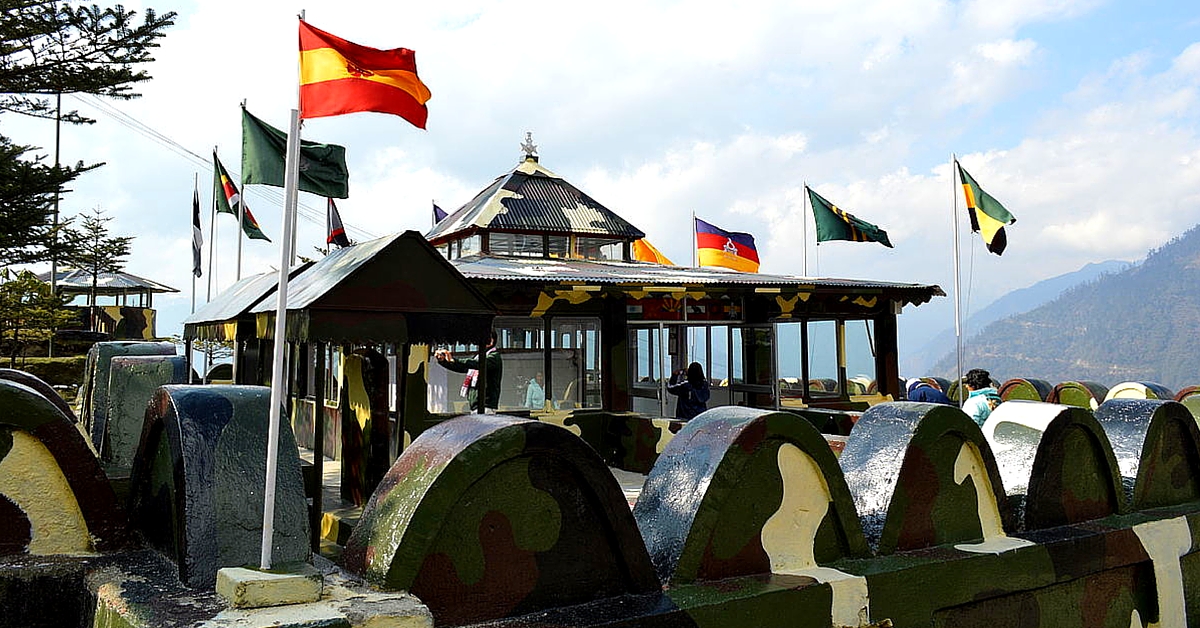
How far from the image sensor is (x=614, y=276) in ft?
47.8

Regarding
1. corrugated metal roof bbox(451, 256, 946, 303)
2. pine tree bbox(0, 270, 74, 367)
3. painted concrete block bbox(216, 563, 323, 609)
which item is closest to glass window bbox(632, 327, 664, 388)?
corrugated metal roof bbox(451, 256, 946, 303)

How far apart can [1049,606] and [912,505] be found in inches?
35.8

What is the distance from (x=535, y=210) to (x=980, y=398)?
37.3 ft

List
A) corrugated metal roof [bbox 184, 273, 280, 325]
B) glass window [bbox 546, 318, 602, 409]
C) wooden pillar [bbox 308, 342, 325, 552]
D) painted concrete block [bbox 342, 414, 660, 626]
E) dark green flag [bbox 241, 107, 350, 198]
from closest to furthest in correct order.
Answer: painted concrete block [bbox 342, 414, 660, 626]
wooden pillar [bbox 308, 342, 325, 552]
dark green flag [bbox 241, 107, 350, 198]
corrugated metal roof [bbox 184, 273, 280, 325]
glass window [bbox 546, 318, 602, 409]

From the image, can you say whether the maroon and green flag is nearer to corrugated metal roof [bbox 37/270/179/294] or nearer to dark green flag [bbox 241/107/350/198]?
dark green flag [bbox 241/107/350/198]

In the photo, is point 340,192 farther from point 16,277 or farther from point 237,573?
point 16,277

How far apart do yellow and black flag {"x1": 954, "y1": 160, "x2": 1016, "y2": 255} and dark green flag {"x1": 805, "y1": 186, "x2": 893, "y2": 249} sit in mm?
3616

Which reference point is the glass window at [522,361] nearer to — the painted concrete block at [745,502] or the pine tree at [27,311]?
the painted concrete block at [745,502]

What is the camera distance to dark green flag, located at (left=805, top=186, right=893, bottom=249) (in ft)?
60.4

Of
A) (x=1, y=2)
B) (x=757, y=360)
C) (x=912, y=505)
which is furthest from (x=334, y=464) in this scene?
(x=1, y=2)

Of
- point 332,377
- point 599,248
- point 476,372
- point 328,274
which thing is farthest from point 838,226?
point 328,274

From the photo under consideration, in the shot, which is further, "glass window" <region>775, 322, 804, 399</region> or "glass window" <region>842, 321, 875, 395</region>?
"glass window" <region>842, 321, 875, 395</region>

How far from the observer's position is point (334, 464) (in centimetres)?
1168

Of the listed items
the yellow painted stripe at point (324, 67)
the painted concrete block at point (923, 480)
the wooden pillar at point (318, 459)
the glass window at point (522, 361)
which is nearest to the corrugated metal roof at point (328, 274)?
the wooden pillar at point (318, 459)
